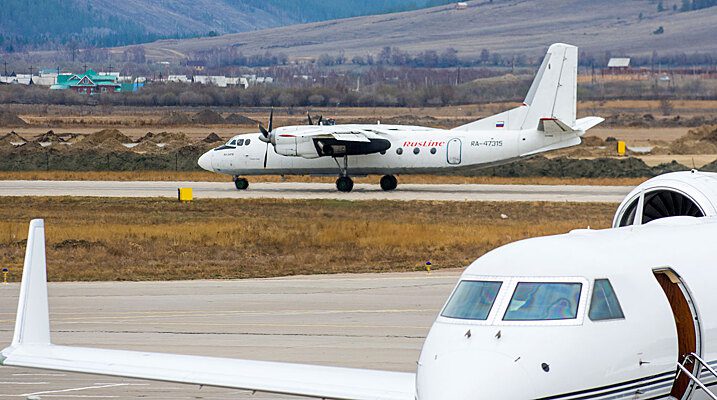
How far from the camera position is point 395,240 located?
44.3 meters

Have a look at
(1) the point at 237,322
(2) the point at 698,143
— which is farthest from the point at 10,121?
(1) the point at 237,322

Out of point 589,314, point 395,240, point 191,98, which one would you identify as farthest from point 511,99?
point 589,314

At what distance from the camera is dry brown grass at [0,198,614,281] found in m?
39.6

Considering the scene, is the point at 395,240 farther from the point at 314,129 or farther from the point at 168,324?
the point at 314,129

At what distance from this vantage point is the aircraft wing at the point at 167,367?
16.2 metres

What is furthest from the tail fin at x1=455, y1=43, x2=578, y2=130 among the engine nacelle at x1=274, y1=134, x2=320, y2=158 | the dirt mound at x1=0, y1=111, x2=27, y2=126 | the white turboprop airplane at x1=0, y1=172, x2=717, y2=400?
the dirt mound at x1=0, y1=111, x2=27, y2=126

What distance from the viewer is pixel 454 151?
68312 mm

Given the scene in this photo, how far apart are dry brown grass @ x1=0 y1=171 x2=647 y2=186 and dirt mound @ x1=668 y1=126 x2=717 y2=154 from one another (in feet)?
69.0

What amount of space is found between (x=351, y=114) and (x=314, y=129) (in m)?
93.9

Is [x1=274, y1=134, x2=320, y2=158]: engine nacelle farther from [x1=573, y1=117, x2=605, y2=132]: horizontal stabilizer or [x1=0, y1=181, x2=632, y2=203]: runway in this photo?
[x1=573, y1=117, x2=605, y2=132]: horizontal stabilizer

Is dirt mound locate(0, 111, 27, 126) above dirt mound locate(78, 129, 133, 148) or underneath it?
underneath

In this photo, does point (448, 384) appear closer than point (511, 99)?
Yes

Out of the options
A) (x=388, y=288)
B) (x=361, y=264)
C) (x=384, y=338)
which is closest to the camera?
(x=384, y=338)

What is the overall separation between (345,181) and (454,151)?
609cm
